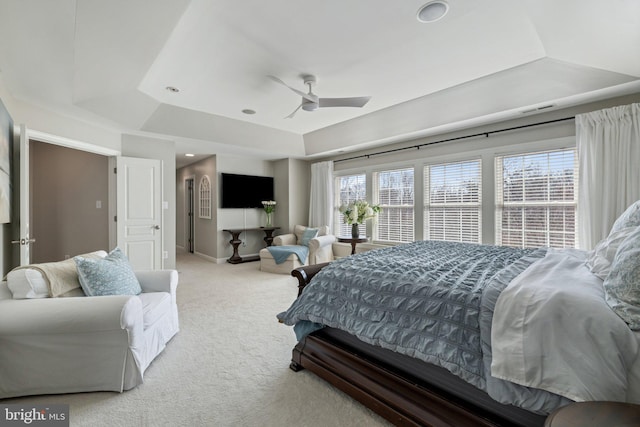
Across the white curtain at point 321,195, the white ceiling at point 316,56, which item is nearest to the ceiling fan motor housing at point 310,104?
the white ceiling at point 316,56

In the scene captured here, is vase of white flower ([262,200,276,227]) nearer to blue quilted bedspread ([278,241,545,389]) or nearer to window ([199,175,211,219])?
window ([199,175,211,219])

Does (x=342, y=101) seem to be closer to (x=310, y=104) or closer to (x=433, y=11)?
(x=310, y=104)

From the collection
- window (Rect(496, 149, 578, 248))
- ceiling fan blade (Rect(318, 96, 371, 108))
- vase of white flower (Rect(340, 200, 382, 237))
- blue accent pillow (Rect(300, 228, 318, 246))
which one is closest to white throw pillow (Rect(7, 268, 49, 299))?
ceiling fan blade (Rect(318, 96, 371, 108))

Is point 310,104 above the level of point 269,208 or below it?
above

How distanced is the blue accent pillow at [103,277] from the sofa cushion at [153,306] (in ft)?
0.43

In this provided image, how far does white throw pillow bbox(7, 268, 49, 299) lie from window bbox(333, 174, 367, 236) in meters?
4.71

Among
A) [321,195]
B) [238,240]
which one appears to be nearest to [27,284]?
[238,240]

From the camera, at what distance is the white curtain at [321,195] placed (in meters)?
6.13

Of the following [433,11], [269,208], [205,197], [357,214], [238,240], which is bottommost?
[238,240]

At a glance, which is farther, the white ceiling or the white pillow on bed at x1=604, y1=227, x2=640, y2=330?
the white ceiling

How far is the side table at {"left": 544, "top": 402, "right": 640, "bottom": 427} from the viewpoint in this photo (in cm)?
81

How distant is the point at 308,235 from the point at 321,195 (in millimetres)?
955

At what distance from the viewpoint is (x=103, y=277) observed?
2.15 m

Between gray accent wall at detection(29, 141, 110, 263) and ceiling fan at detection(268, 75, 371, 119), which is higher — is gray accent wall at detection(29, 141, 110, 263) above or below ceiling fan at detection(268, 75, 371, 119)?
below
